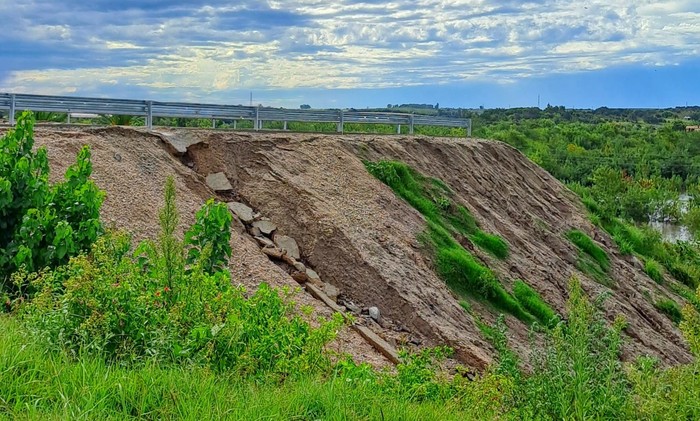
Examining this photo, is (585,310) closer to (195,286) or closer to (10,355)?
(195,286)

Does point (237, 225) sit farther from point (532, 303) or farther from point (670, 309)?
point (670, 309)

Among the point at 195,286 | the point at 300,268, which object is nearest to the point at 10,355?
the point at 195,286

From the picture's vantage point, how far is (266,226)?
13.7 metres

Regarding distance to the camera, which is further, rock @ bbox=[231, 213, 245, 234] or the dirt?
rock @ bbox=[231, 213, 245, 234]

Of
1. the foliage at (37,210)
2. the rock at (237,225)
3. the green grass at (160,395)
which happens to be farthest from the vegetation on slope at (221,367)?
the rock at (237,225)

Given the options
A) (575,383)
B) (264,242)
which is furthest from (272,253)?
(575,383)

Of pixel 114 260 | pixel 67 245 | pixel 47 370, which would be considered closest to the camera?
pixel 47 370

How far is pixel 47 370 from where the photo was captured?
17.3 feet

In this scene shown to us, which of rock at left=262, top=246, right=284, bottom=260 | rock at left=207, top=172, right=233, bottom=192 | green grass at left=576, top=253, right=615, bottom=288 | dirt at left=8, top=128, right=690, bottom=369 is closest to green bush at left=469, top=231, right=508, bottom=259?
dirt at left=8, top=128, right=690, bottom=369

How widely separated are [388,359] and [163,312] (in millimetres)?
4904

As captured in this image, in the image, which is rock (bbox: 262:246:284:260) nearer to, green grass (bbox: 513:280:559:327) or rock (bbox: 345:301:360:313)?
rock (bbox: 345:301:360:313)

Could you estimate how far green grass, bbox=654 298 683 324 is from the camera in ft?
69.2

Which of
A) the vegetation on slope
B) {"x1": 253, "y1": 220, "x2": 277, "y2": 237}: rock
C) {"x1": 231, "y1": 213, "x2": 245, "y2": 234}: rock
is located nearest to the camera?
the vegetation on slope

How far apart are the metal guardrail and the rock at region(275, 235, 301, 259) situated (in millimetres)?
4759
